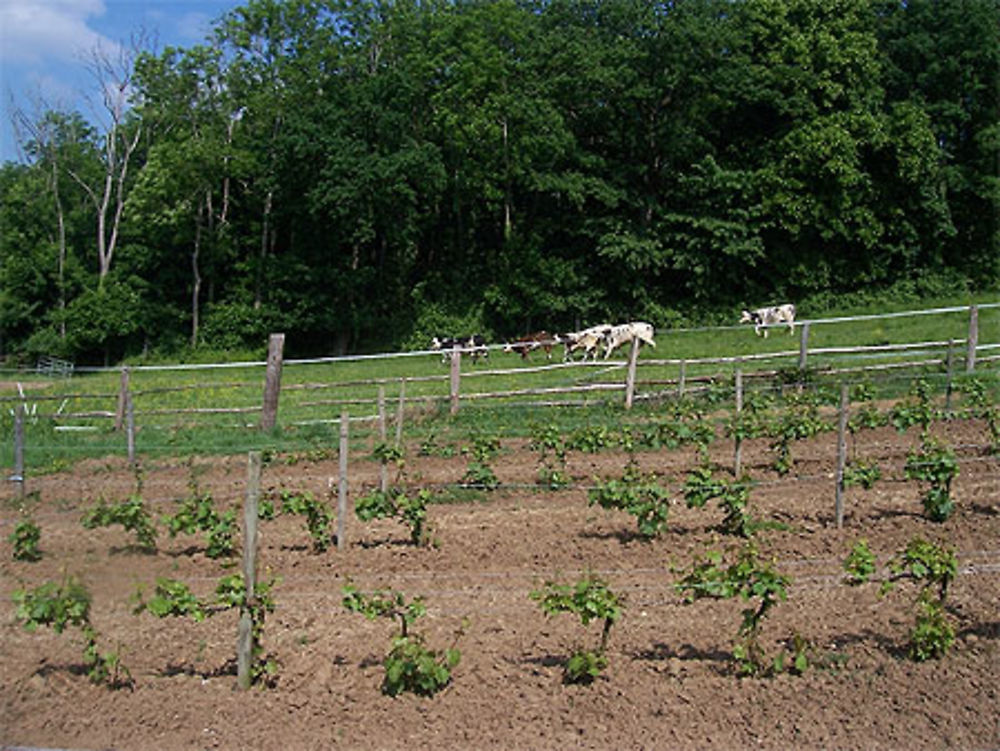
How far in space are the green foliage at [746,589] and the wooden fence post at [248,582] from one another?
8.46 ft

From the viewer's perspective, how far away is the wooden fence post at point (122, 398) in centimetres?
1532

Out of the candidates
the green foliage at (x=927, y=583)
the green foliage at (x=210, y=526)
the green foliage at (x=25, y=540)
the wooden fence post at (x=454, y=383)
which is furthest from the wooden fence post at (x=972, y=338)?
the green foliage at (x=25, y=540)

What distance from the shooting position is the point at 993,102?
32.7 m

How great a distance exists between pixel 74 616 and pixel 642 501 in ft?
15.8

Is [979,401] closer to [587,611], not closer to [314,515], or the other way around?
[314,515]

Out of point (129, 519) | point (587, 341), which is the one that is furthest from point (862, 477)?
point (587, 341)

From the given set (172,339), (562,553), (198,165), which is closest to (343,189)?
(198,165)

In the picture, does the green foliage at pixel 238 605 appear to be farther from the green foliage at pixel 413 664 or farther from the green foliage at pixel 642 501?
the green foliage at pixel 642 501

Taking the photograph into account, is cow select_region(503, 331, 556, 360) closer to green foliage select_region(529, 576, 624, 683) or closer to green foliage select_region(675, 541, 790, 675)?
green foliage select_region(675, 541, 790, 675)

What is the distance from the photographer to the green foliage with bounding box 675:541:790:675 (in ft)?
18.1

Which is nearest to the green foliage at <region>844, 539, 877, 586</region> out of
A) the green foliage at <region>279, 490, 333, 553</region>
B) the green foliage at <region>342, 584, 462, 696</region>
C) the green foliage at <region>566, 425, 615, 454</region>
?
the green foliage at <region>342, 584, 462, 696</region>

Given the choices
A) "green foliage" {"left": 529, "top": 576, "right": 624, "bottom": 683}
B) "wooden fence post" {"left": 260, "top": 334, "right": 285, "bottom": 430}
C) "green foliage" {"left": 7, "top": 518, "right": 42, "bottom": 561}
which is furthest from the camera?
"wooden fence post" {"left": 260, "top": 334, "right": 285, "bottom": 430}

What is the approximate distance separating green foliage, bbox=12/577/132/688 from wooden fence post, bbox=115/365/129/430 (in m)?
9.84

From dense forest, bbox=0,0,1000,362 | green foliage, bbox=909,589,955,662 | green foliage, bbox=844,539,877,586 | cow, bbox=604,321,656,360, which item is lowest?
green foliage, bbox=909,589,955,662
